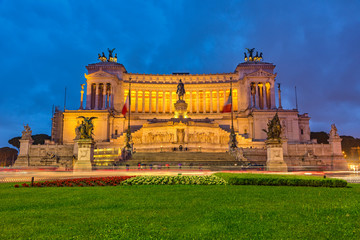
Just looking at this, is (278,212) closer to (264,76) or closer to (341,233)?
(341,233)

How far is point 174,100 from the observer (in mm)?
96938

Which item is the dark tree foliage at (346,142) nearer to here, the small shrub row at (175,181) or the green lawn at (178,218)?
the small shrub row at (175,181)

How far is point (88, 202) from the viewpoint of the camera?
31.7 feet

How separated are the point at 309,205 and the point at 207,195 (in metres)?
3.82

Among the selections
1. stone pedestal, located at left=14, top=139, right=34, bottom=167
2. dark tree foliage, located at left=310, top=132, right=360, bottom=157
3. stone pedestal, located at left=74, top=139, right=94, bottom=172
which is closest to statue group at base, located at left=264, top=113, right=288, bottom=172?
stone pedestal, located at left=74, top=139, right=94, bottom=172

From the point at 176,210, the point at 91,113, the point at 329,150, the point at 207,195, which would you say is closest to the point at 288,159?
the point at 329,150

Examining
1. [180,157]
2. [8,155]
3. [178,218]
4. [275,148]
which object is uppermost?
[275,148]

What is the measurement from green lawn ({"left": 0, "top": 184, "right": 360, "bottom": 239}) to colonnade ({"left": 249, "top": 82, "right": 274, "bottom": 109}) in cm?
7872

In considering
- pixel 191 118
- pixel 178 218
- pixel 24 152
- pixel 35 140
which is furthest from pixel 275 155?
pixel 35 140

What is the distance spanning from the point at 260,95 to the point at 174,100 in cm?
2835

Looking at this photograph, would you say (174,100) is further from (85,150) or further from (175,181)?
(175,181)

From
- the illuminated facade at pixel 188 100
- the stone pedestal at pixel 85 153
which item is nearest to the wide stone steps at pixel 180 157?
the stone pedestal at pixel 85 153

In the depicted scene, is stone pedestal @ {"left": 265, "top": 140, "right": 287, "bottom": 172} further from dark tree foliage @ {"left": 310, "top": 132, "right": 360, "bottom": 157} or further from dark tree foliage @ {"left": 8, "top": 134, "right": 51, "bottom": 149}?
dark tree foliage @ {"left": 8, "top": 134, "right": 51, "bottom": 149}

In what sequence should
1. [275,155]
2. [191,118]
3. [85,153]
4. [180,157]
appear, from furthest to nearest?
[191,118], [180,157], [275,155], [85,153]
